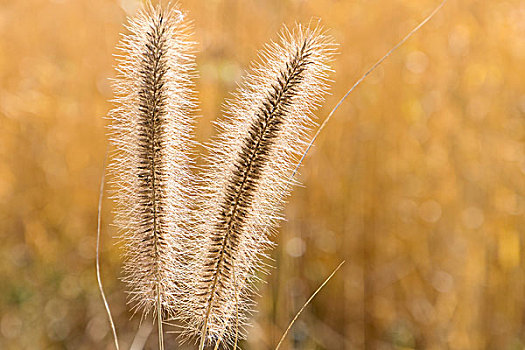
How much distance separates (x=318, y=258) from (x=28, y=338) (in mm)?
897

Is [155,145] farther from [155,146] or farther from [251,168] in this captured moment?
[251,168]

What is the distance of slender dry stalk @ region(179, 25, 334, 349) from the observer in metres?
0.68

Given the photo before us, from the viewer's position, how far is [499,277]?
6.05 feet

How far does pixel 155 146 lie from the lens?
69 cm

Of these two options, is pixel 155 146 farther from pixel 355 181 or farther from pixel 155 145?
pixel 355 181

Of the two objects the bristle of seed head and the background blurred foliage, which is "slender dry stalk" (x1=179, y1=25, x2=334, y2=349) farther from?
the background blurred foliage

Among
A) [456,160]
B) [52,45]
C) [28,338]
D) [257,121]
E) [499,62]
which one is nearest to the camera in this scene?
[257,121]

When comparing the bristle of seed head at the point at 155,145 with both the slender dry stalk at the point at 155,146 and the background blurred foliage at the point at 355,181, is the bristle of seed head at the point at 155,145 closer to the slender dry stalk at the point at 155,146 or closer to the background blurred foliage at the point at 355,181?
the slender dry stalk at the point at 155,146

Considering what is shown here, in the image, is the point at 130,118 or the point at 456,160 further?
the point at 456,160

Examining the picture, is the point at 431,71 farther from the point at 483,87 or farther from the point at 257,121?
the point at 257,121

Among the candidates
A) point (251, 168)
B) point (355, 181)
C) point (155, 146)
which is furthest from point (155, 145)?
point (355, 181)

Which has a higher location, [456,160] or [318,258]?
[456,160]

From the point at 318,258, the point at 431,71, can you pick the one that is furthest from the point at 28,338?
the point at 431,71

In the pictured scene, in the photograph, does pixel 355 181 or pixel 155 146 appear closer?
pixel 155 146
